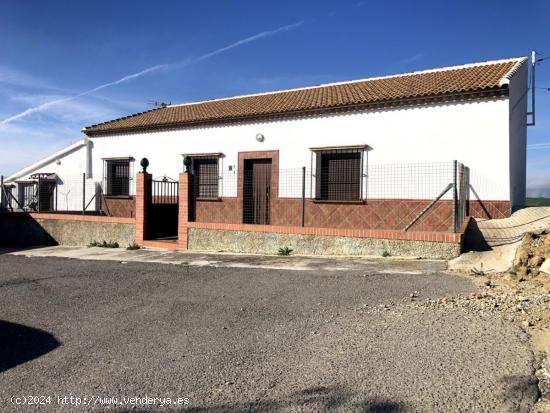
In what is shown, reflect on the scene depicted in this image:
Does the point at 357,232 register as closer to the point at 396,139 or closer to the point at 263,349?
the point at 396,139

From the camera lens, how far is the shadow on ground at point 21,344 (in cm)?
412

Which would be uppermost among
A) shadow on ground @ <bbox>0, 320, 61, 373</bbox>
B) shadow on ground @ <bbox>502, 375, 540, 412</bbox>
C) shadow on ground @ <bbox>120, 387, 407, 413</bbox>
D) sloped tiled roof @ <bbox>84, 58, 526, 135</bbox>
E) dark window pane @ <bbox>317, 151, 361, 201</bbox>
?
sloped tiled roof @ <bbox>84, 58, 526, 135</bbox>

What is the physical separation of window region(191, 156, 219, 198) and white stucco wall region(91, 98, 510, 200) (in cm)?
38

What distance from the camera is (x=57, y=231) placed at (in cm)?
1492

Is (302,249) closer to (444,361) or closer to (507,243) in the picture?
(507,243)

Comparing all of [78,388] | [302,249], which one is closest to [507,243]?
[302,249]

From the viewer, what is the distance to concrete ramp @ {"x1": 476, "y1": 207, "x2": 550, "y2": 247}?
925 centimetres

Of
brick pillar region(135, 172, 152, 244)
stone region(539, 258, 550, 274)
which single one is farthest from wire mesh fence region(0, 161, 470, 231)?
stone region(539, 258, 550, 274)

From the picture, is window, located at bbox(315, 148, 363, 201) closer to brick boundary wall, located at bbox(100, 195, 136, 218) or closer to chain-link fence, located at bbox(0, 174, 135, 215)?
brick boundary wall, located at bbox(100, 195, 136, 218)

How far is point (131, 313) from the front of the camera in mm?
5656

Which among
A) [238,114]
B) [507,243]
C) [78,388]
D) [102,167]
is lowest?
[78,388]

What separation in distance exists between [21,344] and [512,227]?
29.9ft

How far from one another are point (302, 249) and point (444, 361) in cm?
668

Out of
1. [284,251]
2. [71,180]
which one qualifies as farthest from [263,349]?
[71,180]
